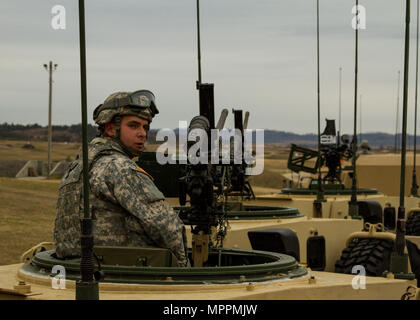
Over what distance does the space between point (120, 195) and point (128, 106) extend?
0.81 m

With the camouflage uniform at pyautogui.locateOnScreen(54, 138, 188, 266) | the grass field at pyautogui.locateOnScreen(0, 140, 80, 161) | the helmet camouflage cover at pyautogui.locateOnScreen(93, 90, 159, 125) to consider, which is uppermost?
the helmet camouflage cover at pyautogui.locateOnScreen(93, 90, 159, 125)

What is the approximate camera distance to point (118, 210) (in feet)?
24.9

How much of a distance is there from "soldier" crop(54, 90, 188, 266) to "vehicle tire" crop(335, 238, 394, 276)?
4.73 m

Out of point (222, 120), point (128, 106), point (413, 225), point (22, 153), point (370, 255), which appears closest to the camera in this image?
point (128, 106)

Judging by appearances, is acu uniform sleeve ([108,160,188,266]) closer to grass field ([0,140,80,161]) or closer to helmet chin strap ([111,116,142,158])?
helmet chin strap ([111,116,142,158])

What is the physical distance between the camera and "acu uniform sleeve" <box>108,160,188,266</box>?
7430 millimetres

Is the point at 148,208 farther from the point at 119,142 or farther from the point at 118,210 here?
the point at 119,142

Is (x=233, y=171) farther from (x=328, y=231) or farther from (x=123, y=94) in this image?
(x=123, y=94)

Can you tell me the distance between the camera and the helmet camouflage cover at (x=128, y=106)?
779 centimetres

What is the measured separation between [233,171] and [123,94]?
27.0 feet

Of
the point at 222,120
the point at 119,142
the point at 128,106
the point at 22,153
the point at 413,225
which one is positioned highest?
the point at 128,106

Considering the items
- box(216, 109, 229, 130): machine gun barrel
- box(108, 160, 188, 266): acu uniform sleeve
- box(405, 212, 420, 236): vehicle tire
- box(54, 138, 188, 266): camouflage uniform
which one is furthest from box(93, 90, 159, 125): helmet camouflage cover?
box(405, 212, 420, 236): vehicle tire

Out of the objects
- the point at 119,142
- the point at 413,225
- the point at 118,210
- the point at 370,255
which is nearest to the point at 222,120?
the point at 119,142
